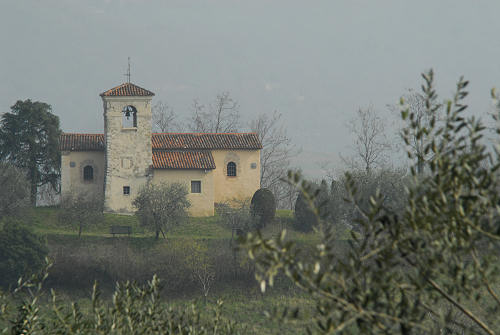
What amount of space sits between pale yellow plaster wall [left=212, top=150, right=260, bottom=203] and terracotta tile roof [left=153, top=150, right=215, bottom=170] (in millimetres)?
1283

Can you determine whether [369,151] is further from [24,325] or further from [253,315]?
[24,325]

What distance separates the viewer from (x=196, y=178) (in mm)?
41156

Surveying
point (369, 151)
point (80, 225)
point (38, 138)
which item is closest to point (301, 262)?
point (80, 225)

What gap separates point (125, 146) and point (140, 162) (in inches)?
56.1

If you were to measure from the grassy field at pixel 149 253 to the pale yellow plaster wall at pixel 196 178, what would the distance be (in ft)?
7.44

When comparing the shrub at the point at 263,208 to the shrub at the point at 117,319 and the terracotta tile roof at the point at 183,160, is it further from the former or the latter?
the shrub at the point at 117,319

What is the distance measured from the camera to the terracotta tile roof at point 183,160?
40.8m

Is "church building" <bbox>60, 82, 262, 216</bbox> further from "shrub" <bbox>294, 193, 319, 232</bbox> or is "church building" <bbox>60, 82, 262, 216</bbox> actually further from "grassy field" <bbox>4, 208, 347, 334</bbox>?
"shrub" <bbox>294, 193, 319, 232</bbox>

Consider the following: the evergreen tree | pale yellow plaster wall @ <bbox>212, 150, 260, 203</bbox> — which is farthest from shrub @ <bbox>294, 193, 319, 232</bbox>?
the evergreen tree

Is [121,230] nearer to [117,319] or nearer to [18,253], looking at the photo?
[18,253]

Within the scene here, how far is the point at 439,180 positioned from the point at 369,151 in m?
44.2

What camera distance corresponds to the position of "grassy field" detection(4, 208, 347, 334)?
29859mm

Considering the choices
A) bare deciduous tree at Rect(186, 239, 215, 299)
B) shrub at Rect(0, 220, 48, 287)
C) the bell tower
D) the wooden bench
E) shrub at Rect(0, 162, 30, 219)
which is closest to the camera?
shrub at Rect(0, 220, 48, 287)

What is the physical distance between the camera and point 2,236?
3125 cm
